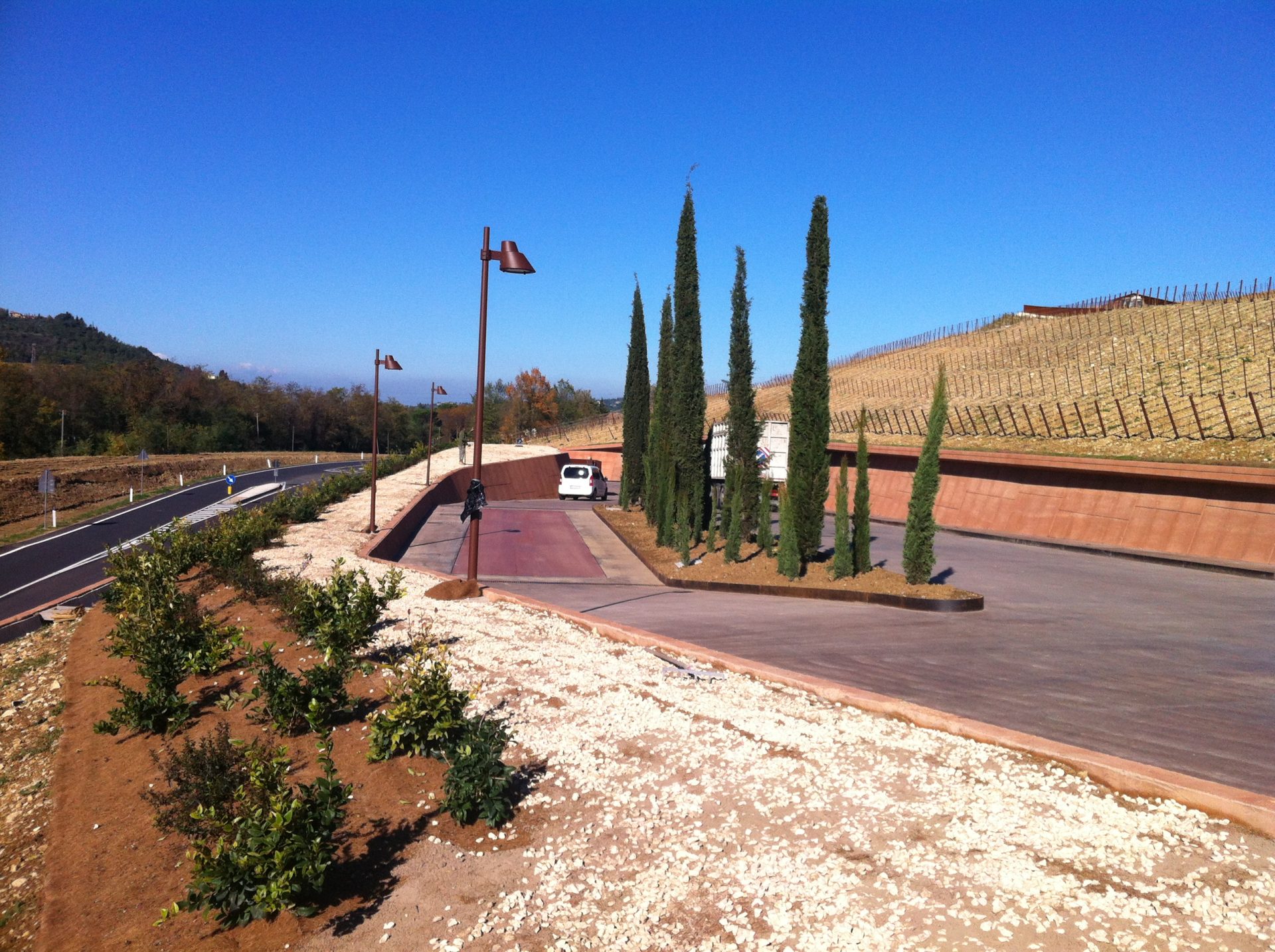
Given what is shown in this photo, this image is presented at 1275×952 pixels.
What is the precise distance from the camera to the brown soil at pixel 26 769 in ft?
18.0

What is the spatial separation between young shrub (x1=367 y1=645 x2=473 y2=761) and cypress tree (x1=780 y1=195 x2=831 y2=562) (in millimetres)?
10601

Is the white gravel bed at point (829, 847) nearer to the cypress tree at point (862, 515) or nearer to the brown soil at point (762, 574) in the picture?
the brown soil at point (762, 574)

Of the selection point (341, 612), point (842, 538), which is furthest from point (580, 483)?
point (341, 612)

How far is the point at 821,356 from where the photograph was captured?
1593 cm

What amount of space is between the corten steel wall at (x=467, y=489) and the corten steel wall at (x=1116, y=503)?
52.3ft

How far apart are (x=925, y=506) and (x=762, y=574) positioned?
3550 millimetres

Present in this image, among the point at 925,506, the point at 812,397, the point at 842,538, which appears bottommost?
the point at 842,538

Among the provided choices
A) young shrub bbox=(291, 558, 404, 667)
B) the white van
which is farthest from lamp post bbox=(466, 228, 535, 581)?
the white van

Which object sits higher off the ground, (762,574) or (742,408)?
(742,408)

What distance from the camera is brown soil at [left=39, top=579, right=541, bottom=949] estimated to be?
14.6 feet

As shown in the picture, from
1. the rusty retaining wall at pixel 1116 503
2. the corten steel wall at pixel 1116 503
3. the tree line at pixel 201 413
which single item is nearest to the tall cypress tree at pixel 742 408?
the rusty retaining wall at pixel 1116 503

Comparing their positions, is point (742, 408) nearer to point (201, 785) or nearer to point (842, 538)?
point (842, 538)

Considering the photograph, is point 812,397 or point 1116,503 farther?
point 1116,503

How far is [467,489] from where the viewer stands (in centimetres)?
3175
